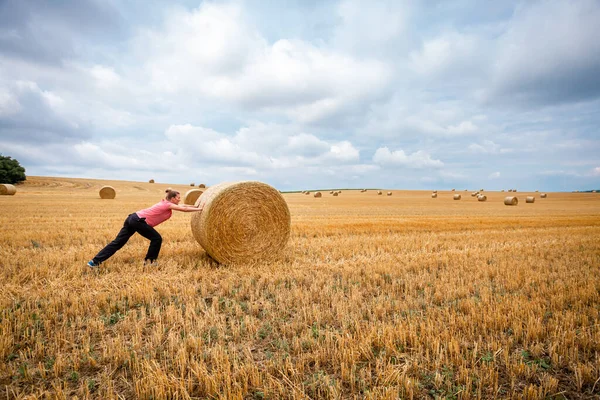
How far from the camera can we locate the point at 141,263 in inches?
263

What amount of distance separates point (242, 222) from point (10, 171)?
59317 mm

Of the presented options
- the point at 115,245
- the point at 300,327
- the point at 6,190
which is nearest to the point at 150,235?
the point at 115,245

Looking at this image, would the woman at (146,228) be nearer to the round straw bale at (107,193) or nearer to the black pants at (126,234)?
the black pants at (126,234)

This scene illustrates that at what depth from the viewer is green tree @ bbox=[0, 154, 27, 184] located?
48281 mm

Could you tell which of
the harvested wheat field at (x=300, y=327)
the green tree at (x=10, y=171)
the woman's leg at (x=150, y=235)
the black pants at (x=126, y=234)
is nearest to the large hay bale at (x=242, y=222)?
the harvested wheat field at (x=300, y=327)

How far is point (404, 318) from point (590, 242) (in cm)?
960

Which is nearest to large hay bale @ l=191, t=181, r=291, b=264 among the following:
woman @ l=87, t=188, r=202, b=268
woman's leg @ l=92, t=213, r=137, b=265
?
woman @ l=87, t=188, r=202, b=268

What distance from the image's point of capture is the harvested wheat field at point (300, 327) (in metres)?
2.85

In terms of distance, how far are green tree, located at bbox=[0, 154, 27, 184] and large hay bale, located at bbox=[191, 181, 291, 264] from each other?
57787mm

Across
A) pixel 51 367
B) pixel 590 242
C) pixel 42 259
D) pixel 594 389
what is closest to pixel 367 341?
pixel 594 389

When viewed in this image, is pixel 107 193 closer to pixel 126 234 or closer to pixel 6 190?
pixel 6 190

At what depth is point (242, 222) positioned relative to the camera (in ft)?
24.2

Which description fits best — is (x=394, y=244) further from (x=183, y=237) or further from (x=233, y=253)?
(x=183, y=237)

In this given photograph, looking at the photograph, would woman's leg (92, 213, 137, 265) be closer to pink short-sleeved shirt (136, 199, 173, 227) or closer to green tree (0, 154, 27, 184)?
pink short-sleeved shirt (136, 199, 173, 227)
